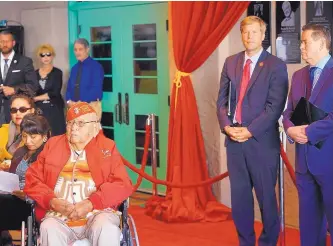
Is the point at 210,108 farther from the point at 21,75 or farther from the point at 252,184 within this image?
the point at 21,75

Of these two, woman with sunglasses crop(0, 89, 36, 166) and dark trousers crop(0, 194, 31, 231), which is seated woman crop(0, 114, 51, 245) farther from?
woman with sunglasses crop(0, 89, 36, 166)

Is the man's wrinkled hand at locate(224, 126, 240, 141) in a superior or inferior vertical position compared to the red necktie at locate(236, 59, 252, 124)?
inferior

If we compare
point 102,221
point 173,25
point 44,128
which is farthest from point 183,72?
point 102,221

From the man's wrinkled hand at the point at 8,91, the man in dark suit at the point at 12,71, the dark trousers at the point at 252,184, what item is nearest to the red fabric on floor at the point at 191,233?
the dark trousers at the point at 252,184

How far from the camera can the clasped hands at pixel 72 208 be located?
4.26 meters

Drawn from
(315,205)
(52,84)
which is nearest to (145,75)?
(52,84)

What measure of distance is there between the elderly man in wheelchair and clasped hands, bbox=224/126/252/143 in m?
1.03

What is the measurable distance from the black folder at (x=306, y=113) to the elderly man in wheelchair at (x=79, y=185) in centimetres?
114

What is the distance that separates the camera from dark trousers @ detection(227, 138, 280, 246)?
5.22 m

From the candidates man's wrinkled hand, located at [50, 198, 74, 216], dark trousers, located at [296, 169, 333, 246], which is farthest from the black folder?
man's wrinkled hand, located at [50, 198, 74, 216]

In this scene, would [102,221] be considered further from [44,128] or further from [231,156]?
[231,156]

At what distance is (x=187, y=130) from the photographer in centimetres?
667

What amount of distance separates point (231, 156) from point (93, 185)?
4.27ft

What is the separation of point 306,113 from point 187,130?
2.11 m
